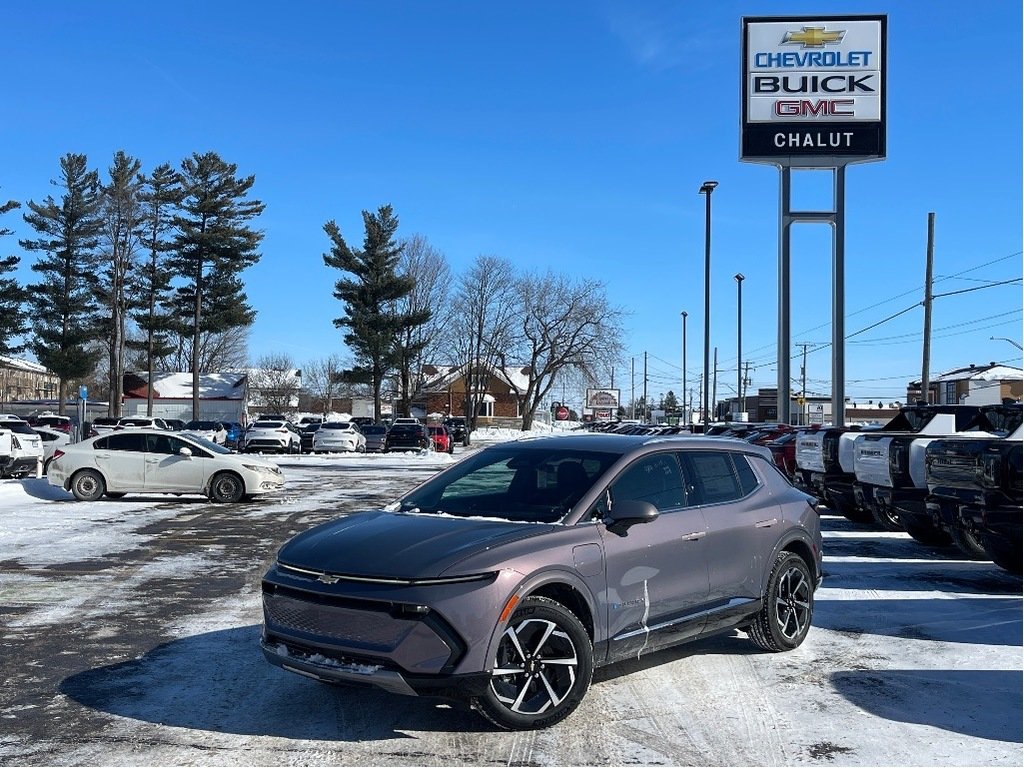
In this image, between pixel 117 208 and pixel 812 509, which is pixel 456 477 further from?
pixel 117 208

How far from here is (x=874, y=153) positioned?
2938 cm

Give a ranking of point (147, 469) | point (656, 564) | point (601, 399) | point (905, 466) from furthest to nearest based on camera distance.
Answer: point (601, 399) < point (147, 469) < point (905, 466) < point (656, 564)

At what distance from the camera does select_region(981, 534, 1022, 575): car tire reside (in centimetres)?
967

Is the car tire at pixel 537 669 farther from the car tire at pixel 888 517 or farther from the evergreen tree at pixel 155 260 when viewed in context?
the evergreen tree at pixel 155 260

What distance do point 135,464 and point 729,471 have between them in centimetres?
1455

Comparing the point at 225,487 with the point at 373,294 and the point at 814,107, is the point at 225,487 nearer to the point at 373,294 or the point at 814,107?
the point at 814,107

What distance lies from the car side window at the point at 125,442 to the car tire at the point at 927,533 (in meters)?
13.8

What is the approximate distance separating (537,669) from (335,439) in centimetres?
3961

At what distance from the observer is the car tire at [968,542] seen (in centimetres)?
1048

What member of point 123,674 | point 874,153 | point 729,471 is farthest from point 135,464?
point 874,153

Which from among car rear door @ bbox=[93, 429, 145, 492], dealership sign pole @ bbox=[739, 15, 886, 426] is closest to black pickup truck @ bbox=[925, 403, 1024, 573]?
car rear door @ bbox=[93, 429, 145, 492]

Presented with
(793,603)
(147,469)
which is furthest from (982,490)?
(147,469)

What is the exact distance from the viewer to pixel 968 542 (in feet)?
37.5

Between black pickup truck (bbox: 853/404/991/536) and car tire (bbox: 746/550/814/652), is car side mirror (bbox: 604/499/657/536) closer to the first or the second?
car tire (bbox: 746/550/814/652)
